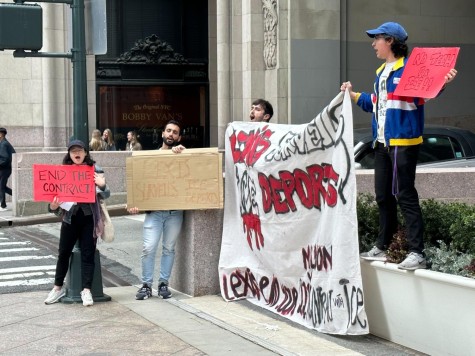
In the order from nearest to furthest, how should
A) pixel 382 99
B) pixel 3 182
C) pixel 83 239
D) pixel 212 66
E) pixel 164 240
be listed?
pixel 382 99 < pixel 83 239 < pixel 164 240 < pixel 3 182 < pixel 212 66

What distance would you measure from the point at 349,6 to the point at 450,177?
38.2ft

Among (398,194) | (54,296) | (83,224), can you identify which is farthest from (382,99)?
(54,296)

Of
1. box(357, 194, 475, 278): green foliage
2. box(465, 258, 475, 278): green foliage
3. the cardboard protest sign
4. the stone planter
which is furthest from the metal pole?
box(465, 258, 475, 278): green foliage

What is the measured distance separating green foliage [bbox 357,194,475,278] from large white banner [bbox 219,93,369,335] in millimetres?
485

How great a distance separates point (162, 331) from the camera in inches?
318

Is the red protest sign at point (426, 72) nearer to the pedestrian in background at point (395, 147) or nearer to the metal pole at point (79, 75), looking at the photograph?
the pedestrian in background at point (395, 147)

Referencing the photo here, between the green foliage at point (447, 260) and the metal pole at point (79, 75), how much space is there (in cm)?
389

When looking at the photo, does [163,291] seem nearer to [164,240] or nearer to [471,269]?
[164,240]

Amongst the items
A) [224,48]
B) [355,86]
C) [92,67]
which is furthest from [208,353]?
[92,67]

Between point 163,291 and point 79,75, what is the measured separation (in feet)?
7.66

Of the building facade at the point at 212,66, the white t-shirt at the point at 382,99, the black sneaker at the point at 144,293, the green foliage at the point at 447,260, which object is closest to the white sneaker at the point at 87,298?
the black sneaker at the point at 144,293

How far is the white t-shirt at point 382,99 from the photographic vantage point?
768cm

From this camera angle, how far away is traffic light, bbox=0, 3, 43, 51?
369 inches

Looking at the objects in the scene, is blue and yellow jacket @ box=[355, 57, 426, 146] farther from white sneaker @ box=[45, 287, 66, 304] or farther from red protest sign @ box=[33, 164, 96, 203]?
white sneaker @ box=[45, 287, 66, 304]
